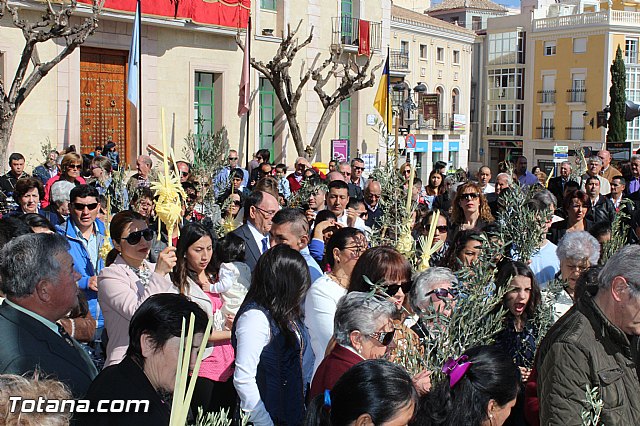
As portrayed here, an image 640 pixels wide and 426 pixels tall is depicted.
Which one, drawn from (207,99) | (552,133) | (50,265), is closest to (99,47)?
(207,99)

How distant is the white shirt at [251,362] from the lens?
3.88 meters

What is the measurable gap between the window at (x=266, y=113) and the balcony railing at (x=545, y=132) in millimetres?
31331

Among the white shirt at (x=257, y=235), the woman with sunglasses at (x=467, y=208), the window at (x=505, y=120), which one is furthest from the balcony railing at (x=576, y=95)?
the white shirt at (x=257, y=235)

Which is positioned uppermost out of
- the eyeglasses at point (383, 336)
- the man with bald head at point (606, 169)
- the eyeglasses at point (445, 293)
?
the man with bald head at point (606, 169)

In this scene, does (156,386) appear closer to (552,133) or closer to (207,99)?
(207,99)

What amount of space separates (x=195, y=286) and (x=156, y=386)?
1.96 m

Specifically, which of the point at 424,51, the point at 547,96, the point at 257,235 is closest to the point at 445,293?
the point at 257,235

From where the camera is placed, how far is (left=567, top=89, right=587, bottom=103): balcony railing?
49.8 m

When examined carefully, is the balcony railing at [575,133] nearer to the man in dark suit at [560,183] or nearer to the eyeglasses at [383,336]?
the man in dark suit at [560,183]

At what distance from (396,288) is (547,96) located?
50.2 metres

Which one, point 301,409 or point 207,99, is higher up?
point 207,99

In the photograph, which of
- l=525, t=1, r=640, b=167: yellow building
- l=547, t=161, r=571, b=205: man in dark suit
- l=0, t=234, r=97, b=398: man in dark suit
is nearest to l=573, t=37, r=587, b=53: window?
l=525, t=1, r=640, b=167: yellow building

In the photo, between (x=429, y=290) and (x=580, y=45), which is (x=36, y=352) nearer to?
(x=429, y=290)

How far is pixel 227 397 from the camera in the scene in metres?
4.14
